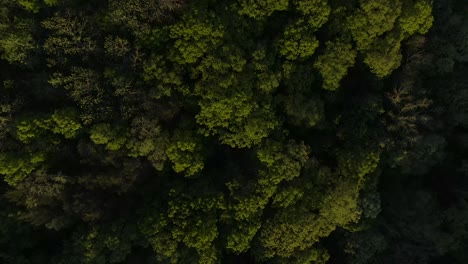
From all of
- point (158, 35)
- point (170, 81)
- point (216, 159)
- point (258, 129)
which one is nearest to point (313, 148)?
point (258, 129)

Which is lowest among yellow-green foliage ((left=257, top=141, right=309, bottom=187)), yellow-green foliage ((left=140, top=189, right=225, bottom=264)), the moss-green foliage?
yellow-green foliage ((left=140, top=189, right=225, bottom=264))

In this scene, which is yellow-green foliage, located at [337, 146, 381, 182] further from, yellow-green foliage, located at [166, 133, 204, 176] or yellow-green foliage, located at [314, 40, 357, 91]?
yellow-green foliage, located at [166, 133, 204, 176]

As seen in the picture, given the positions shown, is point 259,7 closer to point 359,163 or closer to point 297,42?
point 297,42

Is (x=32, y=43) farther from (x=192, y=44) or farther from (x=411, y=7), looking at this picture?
(x=411, y=7)

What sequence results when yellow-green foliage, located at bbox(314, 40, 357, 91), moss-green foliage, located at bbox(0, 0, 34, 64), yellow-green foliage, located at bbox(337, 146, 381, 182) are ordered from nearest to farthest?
moss-green foliage, located at bbox(0, 0, 34, 64), yellow-green foliage, located at bbox(314, 40, 357, 91), yellow-green foliage, located at bbox(337, 146, 381, 182)

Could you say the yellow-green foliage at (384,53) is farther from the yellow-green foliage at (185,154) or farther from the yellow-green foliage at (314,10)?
the yellow-green foliage at (185,154)

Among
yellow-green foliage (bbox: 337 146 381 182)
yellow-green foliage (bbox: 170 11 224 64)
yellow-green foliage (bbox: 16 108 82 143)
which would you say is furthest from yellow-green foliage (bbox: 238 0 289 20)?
yellow-green foliage (bbox: 16 108 82 143)
